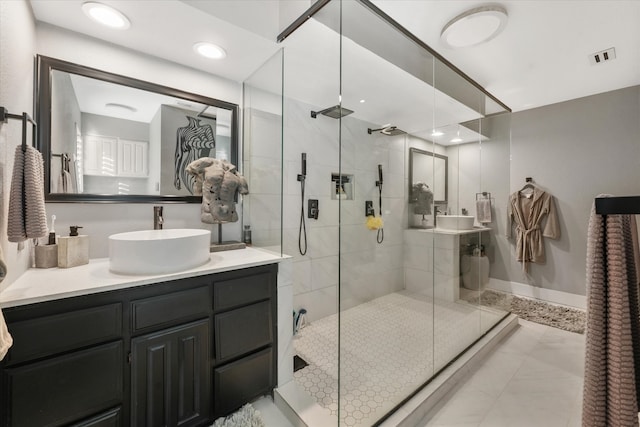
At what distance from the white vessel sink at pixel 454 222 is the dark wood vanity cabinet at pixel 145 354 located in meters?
1.54

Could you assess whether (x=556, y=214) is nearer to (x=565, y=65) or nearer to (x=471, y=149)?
(x=471, y=149)

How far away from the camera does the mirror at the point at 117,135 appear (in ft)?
4.83

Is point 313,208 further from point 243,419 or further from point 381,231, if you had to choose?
point 243,419

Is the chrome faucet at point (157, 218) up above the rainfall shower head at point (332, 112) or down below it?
below

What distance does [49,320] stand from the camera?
1011mm

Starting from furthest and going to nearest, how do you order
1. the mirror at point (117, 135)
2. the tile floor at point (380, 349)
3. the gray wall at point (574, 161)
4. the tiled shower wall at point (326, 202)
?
the gray wall at point (574, 161), the tiled shower wall at point (326, 202), the tile floor at point (380, 349), the mirror at point (117, 135)

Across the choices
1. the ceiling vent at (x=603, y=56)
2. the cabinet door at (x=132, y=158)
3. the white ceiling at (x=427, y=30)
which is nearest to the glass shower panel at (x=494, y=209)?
the white ceiling at (x=427, y=30)

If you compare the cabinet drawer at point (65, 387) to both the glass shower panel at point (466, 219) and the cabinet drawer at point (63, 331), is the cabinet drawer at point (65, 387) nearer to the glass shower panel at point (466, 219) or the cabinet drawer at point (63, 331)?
the cabinet drawer at point (63, 331)

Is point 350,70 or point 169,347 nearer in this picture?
point 169,347

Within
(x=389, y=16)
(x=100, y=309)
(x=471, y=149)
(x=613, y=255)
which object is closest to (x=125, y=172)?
(x=100, y=309)

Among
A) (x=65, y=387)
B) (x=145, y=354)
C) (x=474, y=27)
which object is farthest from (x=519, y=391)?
(x=65, y=387)

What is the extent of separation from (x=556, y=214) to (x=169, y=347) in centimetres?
370

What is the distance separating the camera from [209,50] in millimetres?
1755

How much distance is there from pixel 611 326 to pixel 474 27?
75.2 inches
